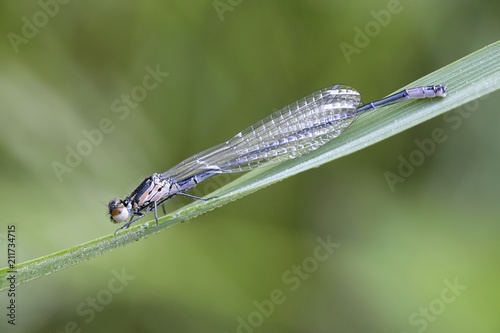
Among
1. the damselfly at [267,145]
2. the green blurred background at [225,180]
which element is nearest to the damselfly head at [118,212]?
the damselfly at [267,145]

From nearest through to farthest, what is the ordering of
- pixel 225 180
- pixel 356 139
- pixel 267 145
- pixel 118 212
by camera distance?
pixel 356 139
pixel 118 212
pixel 267 145
pixel 225 180

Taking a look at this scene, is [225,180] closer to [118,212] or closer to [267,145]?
[267,145]

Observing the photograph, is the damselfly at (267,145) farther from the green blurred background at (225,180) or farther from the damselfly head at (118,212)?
the green blurred background at (225,180)

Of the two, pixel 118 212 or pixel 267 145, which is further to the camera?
pixel 267 145

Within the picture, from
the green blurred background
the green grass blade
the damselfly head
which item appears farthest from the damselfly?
the green blurred background

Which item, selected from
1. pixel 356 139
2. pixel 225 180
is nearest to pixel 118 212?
pixel 225 180

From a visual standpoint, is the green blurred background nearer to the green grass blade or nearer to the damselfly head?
the damselfly head

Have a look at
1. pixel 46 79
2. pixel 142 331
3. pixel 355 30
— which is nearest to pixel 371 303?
pixel 142 331

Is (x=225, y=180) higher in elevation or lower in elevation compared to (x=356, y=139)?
higher
